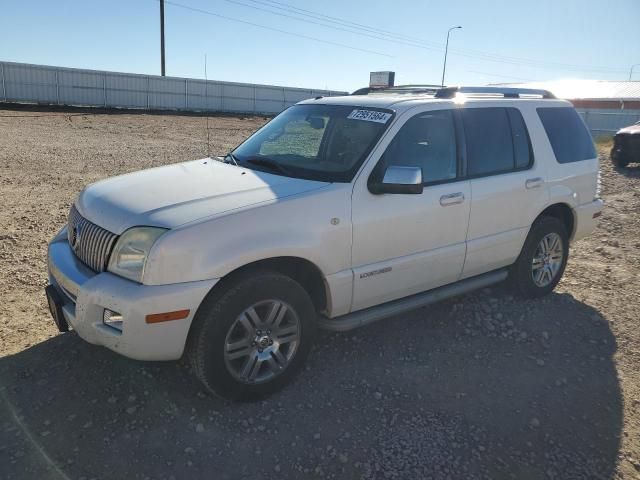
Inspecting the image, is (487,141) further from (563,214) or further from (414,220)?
(563,214)

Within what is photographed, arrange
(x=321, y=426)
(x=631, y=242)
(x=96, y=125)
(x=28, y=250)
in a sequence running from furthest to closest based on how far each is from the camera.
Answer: (x=96, y=125) < (x=631, y=242) < (x=28, y=250) < (x=321, y=426)

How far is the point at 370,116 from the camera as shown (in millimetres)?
3871

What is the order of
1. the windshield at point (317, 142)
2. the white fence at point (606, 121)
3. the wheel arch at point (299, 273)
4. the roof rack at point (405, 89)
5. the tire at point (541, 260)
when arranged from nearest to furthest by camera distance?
1. the wheel arch at point (299, 273)
2. the windshield at point (317, 142)
3. the roof rack at point (405, 89)
4. the tire at point (541, 260)
5. the white fence at point (606, 121)

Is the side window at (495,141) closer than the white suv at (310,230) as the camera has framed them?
No

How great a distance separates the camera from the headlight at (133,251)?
2824 mm

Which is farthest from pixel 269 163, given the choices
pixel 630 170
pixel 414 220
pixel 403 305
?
pixel 630 170

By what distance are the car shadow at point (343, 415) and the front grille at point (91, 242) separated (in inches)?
31.9

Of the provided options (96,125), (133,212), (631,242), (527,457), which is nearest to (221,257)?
(133,212)

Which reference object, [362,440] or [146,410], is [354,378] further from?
[146,410]

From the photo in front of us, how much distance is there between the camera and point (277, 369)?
335 cm

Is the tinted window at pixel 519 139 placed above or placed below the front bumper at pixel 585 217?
above

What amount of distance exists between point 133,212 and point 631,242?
655 cm

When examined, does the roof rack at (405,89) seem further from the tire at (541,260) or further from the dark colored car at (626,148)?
the dark colored car at (626,148)

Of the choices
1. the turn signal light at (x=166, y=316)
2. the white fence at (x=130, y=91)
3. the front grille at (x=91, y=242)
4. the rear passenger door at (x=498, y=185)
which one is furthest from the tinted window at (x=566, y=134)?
the white fence at (x=130, y=91)
